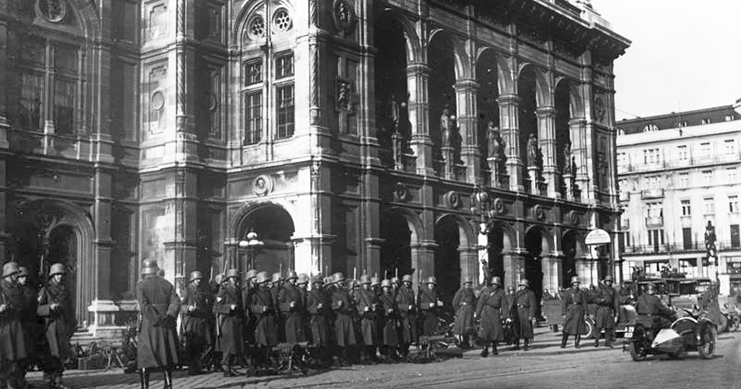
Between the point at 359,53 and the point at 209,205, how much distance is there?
6.41 m

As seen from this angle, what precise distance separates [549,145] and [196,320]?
24.8m

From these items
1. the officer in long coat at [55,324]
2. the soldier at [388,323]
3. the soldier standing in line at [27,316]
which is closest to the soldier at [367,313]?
the soldier at [388,323]

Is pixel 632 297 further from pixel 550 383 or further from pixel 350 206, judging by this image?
Result: pixel 550 383

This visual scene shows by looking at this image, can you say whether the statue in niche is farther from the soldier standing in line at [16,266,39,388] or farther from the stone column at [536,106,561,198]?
the soldier standing in line at [16,266,39,388]

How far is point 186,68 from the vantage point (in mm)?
26250

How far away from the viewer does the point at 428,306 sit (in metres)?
21.6

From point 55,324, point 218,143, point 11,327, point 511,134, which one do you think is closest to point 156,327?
point 55,324

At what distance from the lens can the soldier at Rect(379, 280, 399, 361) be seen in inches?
760

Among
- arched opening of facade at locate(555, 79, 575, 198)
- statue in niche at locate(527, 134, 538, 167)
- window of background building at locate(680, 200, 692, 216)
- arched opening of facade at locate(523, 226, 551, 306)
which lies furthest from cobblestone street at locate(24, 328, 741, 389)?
window of background building at locate(680, 200, 692, 216)

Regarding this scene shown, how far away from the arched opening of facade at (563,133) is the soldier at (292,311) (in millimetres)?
24183

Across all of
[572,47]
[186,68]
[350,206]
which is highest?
[572,47]

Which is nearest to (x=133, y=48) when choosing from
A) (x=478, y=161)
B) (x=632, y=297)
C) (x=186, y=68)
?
(x=186, y=68)

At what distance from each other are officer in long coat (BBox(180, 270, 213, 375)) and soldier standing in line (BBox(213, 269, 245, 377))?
2.26ft

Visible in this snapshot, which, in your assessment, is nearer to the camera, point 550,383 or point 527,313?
point 550,383
